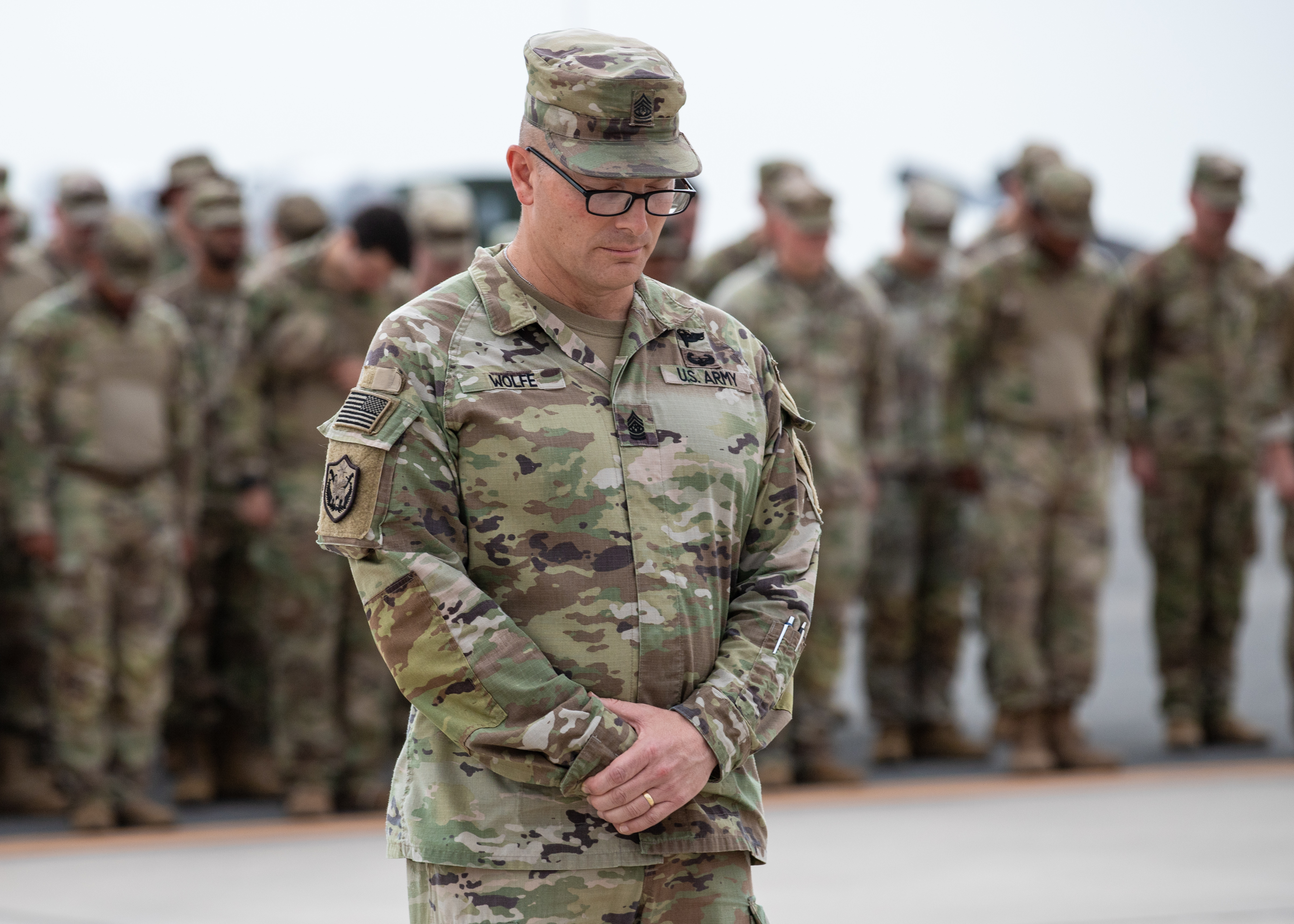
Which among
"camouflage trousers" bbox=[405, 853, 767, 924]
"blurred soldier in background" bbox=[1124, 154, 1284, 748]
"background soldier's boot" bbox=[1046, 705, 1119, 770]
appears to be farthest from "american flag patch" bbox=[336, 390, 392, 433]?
"blurred soldier in background" bbox=[1124, 154, 1284, 748]

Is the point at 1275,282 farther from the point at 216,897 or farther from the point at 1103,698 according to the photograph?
the point at 216,897

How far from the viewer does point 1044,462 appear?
664 cm

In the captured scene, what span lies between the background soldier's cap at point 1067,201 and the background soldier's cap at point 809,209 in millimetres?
825

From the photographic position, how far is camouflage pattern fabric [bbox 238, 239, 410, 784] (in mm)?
6059

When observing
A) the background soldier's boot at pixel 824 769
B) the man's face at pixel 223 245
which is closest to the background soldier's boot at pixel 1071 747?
the background soldier's boot at pixel 824 769

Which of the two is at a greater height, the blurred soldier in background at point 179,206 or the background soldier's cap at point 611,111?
the background soldier's cap at point 611,111

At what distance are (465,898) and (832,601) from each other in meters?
4.37

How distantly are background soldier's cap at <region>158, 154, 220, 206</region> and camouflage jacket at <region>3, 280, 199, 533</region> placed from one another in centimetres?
171

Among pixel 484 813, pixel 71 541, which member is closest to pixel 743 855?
pixel 484 813

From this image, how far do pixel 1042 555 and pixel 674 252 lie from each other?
71.5 inches

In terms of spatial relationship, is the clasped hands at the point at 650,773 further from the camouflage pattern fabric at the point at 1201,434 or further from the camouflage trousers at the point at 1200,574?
the camouflage trousers at the point at 1200,574

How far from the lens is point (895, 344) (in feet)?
24.1

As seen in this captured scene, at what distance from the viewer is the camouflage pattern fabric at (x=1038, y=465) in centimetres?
666

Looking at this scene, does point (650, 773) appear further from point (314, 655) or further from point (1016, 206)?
point (1016, 206)
